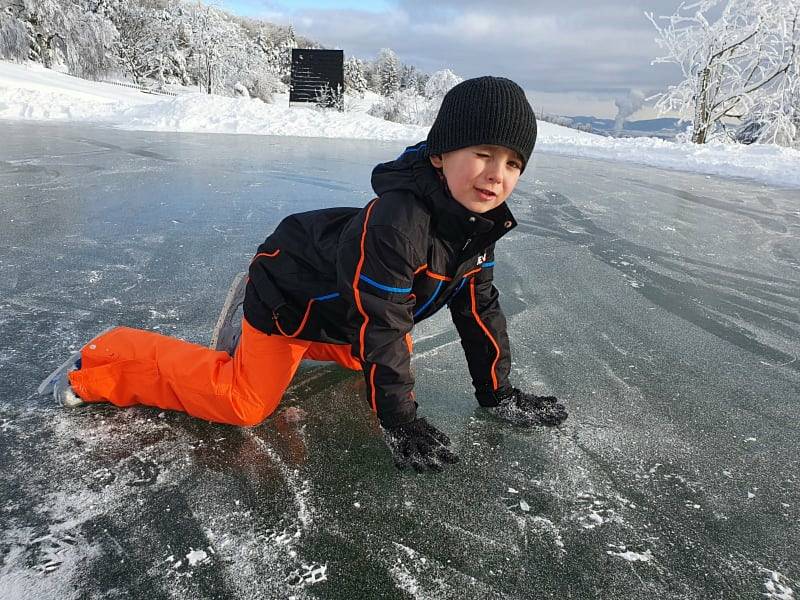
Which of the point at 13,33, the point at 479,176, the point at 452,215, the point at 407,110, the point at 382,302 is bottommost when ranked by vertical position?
the point at 382,302

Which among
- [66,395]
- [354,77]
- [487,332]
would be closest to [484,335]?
[487,332]

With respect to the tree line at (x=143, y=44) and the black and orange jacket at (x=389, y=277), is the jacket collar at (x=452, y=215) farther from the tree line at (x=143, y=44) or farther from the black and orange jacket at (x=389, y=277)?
the tree line at (x=143, y=44)

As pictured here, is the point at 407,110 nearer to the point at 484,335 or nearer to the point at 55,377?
the point at 484,335

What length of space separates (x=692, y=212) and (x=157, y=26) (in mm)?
42151

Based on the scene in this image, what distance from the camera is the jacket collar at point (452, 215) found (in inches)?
61.2

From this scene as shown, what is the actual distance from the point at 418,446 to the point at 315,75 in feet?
92.2

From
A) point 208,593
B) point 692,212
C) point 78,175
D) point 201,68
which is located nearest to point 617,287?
point 208,593

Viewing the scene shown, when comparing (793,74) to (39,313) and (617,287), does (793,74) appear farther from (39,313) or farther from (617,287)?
(39,313)

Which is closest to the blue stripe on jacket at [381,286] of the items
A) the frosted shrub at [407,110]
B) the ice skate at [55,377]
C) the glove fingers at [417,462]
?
the glove fingers at [417,462]

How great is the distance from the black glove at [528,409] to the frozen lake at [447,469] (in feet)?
0.17

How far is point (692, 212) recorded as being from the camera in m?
5.98

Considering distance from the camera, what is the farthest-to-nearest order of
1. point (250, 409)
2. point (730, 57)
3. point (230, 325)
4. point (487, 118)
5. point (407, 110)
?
point (407, 110), point (730, 57), point (230, 325), point (250, 409), point (487, 118)

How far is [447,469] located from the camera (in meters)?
1.59

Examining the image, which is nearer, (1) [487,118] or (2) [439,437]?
(1) [487,118]
